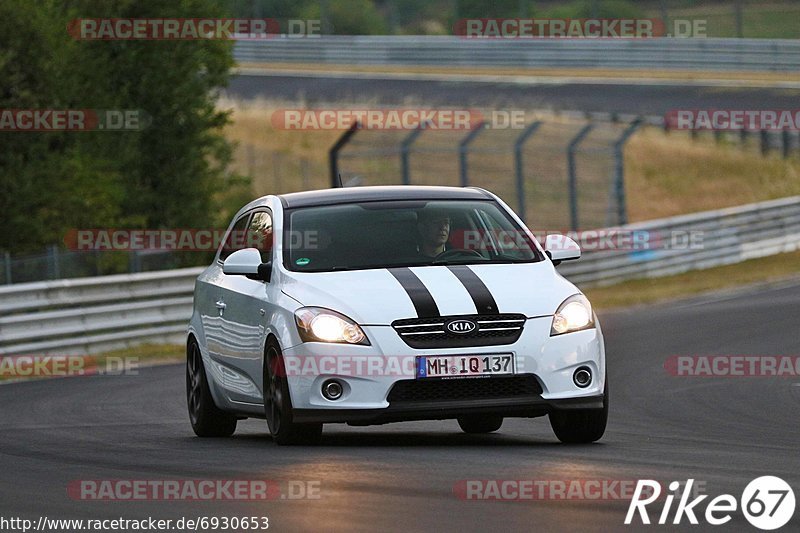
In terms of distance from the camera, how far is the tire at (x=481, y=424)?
445 inches

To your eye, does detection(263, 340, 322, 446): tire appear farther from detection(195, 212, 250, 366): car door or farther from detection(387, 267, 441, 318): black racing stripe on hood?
detection(195, 212, 250, 366): car door

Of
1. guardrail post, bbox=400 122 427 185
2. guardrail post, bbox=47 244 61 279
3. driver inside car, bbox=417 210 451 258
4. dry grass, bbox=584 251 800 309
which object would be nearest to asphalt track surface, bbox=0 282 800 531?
driver inside car, bbox=417 210 451 258

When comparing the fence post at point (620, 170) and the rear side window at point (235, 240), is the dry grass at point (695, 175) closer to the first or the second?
the fence post at point (620, 170)

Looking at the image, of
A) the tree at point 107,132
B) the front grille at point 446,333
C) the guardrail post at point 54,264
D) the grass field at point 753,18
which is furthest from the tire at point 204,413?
the grass field at point 753,18

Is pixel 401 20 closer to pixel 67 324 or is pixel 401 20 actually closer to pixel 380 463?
pixel 67 324

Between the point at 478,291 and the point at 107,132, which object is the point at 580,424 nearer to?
the point at 478,291

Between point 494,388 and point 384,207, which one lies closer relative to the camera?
point 494,388

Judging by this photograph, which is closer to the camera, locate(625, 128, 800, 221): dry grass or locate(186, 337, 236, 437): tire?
locate(186, 337, 236, 437): tire

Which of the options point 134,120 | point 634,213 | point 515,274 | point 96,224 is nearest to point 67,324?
point 96,224

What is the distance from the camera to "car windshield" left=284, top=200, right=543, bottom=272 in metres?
10.4

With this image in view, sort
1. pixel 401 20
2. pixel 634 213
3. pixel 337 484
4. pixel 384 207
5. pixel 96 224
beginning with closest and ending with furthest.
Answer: pixel 337 484
pixel 384 207
pixel 96 224
pixel 634 213
pixel 401 20

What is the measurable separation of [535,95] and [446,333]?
1628 inches

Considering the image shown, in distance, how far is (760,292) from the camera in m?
25.6

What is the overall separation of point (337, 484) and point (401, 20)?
54999mm
